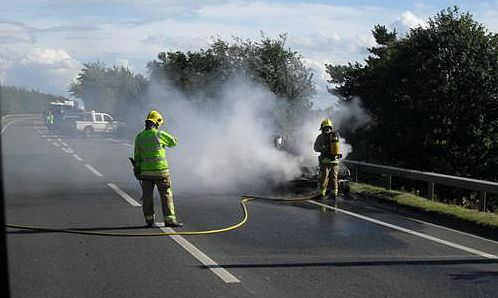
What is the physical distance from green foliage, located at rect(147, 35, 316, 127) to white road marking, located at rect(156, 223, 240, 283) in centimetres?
996

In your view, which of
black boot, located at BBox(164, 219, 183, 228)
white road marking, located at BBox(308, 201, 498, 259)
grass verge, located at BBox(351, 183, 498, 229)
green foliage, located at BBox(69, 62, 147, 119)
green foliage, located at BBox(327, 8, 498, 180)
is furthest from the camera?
green foliage, located at BBox(69, 62, 147, 119)

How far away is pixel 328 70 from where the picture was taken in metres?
27.3

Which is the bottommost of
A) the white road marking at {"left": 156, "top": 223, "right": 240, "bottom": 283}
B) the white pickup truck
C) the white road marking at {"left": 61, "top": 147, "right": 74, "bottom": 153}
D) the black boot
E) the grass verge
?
the white road marking at {"left": 156, "top": 223, "right": 240, "bottom": 283}

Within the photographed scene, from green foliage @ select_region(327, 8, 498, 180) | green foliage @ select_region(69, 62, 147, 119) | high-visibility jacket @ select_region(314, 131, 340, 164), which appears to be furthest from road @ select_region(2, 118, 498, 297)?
green foliage @ select_region(69, 62, 147, 119)

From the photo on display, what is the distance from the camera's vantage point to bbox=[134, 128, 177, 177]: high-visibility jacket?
9.77m

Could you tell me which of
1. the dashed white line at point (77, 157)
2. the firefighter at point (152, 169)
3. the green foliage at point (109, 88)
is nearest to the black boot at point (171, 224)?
the firefighter at point (152, 169)

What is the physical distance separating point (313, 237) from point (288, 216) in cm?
201

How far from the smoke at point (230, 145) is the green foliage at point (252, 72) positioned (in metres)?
0.42

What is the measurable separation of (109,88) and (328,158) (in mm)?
34328

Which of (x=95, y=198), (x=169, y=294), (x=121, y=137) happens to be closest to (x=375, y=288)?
(x=169, y=294)

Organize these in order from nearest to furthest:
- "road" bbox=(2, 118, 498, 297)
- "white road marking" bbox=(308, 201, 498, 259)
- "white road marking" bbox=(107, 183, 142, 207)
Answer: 1. "road" bbox=(2, 118, 498, 297)
2. "white road marking" bbox=(308, 201, 498, 259)
3. "white road marking" bbox=(107, 183, 142, 207)

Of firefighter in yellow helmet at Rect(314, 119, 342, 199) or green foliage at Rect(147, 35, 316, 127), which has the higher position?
green foliage at Rect(147, 35, 316, 127)

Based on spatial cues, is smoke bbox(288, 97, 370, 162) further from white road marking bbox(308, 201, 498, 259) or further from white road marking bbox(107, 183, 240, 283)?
white road marking bbox(107, 183, 240, 283)

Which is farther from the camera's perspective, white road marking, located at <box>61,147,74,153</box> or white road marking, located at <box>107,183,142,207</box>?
white road marking, located at <box>61,147,74,153</box>
